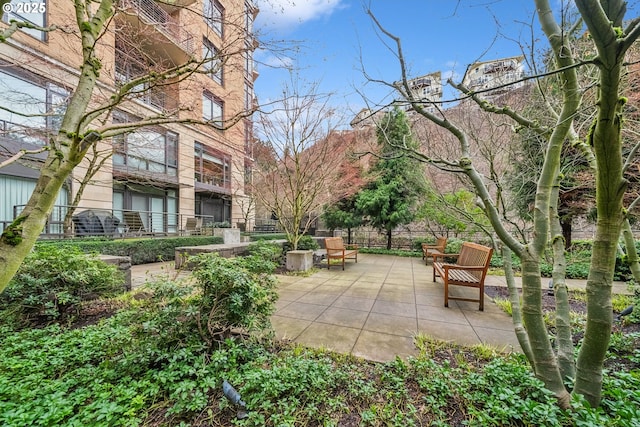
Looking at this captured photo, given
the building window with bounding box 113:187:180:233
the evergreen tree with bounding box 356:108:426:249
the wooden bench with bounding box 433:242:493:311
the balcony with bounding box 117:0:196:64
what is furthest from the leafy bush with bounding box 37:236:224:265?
the evergreen tree with bounding box 356:108:426:249

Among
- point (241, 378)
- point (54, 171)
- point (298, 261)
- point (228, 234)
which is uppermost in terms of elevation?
point (54, 171)

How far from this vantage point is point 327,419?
181 centimetres

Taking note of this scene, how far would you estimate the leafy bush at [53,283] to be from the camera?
3.32 metres

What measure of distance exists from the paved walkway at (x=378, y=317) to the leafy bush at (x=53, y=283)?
3.21 ft

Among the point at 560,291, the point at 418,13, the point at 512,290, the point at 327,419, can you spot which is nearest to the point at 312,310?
the point at 327,419

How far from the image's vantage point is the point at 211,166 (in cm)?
1572

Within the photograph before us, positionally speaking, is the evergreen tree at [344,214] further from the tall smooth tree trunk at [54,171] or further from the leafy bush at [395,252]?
the tall smooth tree trunk at [54,171]

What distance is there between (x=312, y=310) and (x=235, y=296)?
1.93 metres

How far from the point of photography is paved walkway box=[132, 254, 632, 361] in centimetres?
305

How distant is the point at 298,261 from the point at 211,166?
37.5 ft

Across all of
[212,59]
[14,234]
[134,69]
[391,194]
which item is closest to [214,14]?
[212,59]

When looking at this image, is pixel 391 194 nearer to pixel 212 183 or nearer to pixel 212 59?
pixel 212 59

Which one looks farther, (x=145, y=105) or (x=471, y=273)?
(x=145, y=105)

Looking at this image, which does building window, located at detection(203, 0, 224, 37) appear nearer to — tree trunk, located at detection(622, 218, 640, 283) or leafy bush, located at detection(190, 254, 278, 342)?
leafy bush, located at detection(190, 254, 278, 342)
